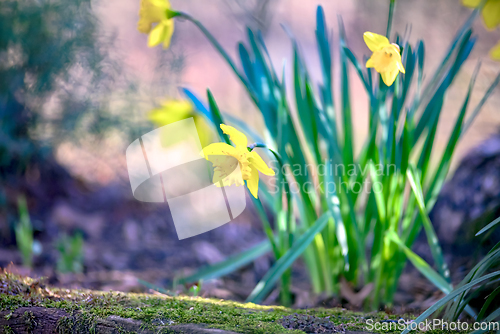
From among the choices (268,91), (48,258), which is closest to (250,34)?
(268,91)

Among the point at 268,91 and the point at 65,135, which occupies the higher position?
the point at 268,91

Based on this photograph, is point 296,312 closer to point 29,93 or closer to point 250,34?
point 250,34

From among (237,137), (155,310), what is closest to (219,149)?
(237,137)

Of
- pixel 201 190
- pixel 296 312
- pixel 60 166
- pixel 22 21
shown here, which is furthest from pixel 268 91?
pixel 60 166

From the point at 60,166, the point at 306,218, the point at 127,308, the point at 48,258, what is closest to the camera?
the point at 127,308

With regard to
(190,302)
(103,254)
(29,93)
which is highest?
(29,93)

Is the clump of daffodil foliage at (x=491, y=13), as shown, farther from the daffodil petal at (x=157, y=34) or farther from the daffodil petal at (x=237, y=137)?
the daffodil petal at (x=157, y=34)

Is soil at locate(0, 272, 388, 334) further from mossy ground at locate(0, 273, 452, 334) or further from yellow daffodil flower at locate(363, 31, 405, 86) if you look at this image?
yellow daffodil flower at locate(363, 31, 405, 86)

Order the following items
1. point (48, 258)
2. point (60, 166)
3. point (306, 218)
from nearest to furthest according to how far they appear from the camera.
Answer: point (306, 218), point (48, 258), point (60, 166)

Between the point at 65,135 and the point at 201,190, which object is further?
the point at 201,190
